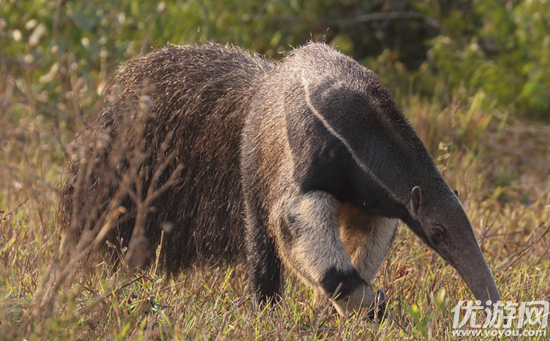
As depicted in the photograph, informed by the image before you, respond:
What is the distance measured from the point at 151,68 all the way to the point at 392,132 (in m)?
1.91

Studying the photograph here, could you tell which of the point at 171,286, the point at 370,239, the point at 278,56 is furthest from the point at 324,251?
the point at 278,56

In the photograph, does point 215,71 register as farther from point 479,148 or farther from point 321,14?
point 321,14

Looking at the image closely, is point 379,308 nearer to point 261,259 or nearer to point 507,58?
point 261,259

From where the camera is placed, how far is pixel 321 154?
148 inches

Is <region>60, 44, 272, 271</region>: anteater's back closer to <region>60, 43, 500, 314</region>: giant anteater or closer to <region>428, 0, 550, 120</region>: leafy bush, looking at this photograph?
<region>60, 43, 500, 314</region>: giant anteater

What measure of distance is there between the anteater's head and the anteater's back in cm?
125

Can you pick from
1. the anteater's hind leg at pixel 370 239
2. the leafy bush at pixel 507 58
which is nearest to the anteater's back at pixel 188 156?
the anteater's hind leg at pixel 370 239

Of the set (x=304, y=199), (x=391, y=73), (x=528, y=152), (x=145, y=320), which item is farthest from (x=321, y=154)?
(x=391, y=73)

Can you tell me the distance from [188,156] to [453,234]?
1.83 m

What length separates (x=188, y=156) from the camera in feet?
15.4

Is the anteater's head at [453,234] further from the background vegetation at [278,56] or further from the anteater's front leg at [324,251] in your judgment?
the anteater's front leg at [324,251]

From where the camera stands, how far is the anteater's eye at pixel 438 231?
11.8ft

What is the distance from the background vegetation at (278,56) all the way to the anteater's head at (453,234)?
0.22m

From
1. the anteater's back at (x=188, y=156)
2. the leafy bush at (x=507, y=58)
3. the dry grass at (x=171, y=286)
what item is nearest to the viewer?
the dry grass at (x=171, y=286)
